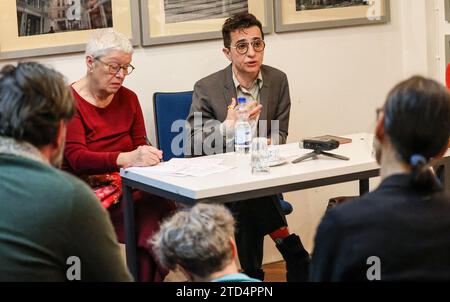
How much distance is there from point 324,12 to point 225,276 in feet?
10.3

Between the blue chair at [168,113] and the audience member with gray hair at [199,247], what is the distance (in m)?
2.21

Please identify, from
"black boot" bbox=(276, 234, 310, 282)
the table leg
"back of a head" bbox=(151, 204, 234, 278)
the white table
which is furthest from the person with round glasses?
"back of a head" bbox=(151, 204, 234, 278)

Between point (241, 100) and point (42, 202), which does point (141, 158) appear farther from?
point (42, 202)

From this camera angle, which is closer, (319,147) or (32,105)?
(32,105)

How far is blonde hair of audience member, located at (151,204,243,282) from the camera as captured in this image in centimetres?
193

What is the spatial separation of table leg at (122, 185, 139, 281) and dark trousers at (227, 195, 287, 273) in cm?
64

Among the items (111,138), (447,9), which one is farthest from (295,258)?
(447,9)

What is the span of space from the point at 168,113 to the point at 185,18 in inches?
22.8

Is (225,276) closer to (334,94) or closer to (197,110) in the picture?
(197,110)

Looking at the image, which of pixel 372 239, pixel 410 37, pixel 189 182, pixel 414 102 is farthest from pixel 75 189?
pixel 410 37

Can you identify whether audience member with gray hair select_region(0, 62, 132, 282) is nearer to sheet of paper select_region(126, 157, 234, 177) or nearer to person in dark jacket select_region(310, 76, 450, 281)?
person in dark jacket select_region(310, 76, 450, 281)

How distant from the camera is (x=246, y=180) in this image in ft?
10.2
